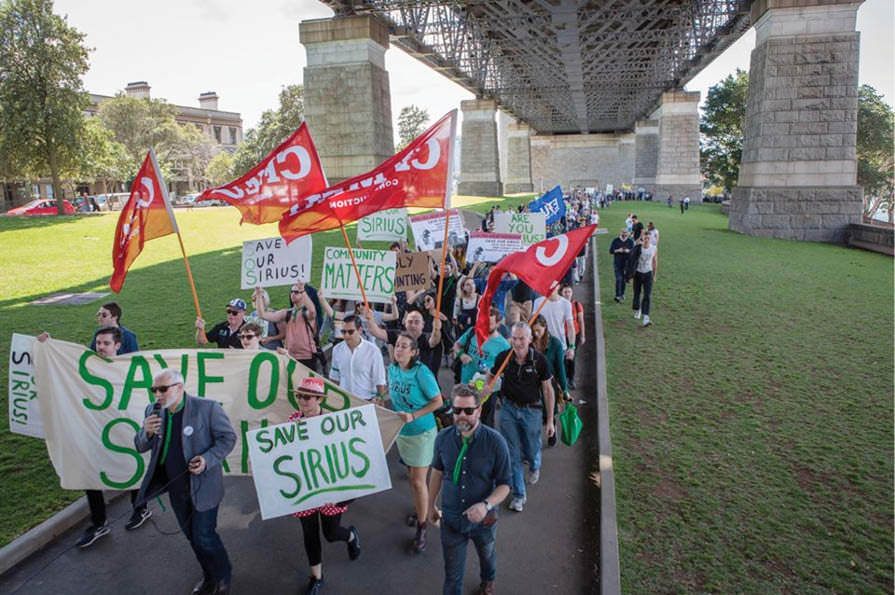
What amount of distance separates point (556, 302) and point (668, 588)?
160 inches

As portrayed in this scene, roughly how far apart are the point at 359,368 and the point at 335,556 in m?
1.63

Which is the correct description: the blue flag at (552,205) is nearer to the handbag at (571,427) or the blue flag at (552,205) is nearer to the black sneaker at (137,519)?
the handbag at (571,427)

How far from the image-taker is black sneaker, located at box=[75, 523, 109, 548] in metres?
4.89

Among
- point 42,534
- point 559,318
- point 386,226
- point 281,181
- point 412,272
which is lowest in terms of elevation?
point 42,534

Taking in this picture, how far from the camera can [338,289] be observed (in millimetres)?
7922

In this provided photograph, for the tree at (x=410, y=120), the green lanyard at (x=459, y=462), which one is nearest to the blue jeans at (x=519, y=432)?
the green lanyard at (x=459, y=462)

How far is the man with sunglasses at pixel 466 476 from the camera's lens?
11.9 ft

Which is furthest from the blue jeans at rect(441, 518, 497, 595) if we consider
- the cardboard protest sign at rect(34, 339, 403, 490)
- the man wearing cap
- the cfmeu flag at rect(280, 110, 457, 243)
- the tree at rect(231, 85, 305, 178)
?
the tree at rect(231, 85, 305, 178)

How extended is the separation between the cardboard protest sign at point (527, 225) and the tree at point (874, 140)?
49728 mm

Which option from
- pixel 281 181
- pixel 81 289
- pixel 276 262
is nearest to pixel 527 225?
pixel 276 262

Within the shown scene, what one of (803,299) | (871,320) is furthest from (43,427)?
(803,299)

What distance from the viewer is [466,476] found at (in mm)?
3711

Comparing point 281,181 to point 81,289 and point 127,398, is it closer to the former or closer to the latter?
point 127,398

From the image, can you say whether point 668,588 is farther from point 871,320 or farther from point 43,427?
point 871,320
